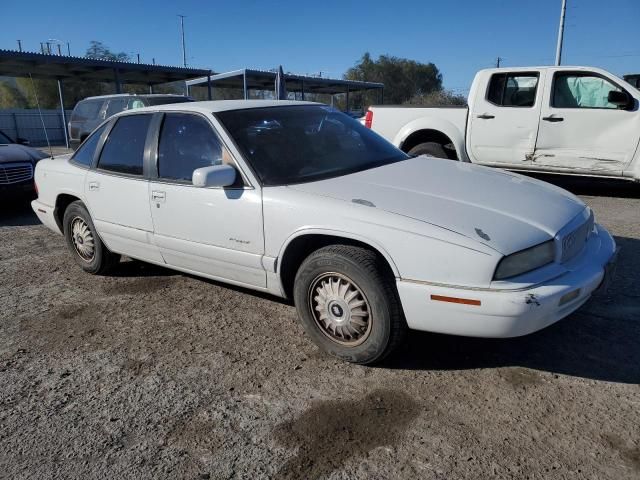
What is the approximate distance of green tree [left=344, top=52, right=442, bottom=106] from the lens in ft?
207

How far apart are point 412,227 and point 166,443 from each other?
1.64 metres

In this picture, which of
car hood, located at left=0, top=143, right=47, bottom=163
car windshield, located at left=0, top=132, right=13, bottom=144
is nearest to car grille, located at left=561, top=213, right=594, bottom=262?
car hood, located at left=0, top=143, right=47, bottom=163

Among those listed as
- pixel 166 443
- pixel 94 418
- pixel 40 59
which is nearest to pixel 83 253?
pixel 94 418

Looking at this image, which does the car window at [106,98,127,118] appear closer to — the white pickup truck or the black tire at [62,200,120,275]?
the white pickup truck

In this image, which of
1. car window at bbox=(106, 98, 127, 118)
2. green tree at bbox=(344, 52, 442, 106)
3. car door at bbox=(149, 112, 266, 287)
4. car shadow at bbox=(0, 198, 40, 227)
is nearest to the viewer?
car door at bbox=(149, 112, 266, 287)

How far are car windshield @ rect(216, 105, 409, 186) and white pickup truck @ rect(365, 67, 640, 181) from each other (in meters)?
4.16

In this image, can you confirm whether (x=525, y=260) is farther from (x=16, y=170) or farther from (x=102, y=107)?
(x=102, y=107)

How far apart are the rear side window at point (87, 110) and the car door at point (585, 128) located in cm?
1158

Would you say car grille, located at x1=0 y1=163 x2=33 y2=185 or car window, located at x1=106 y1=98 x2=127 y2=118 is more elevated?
car window, located at x1=106 y1=98 x2=127 y2=118

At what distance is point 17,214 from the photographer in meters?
8.20

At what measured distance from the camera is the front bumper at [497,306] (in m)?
2.54

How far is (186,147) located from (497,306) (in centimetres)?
253

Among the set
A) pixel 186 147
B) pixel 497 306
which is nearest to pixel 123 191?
pixel 186 147

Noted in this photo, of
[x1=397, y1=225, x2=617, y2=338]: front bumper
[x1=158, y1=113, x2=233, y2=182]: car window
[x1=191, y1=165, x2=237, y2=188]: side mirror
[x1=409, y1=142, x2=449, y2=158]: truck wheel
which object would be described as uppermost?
[x1=158, y1=113, x2=233, y2=182]: car window
